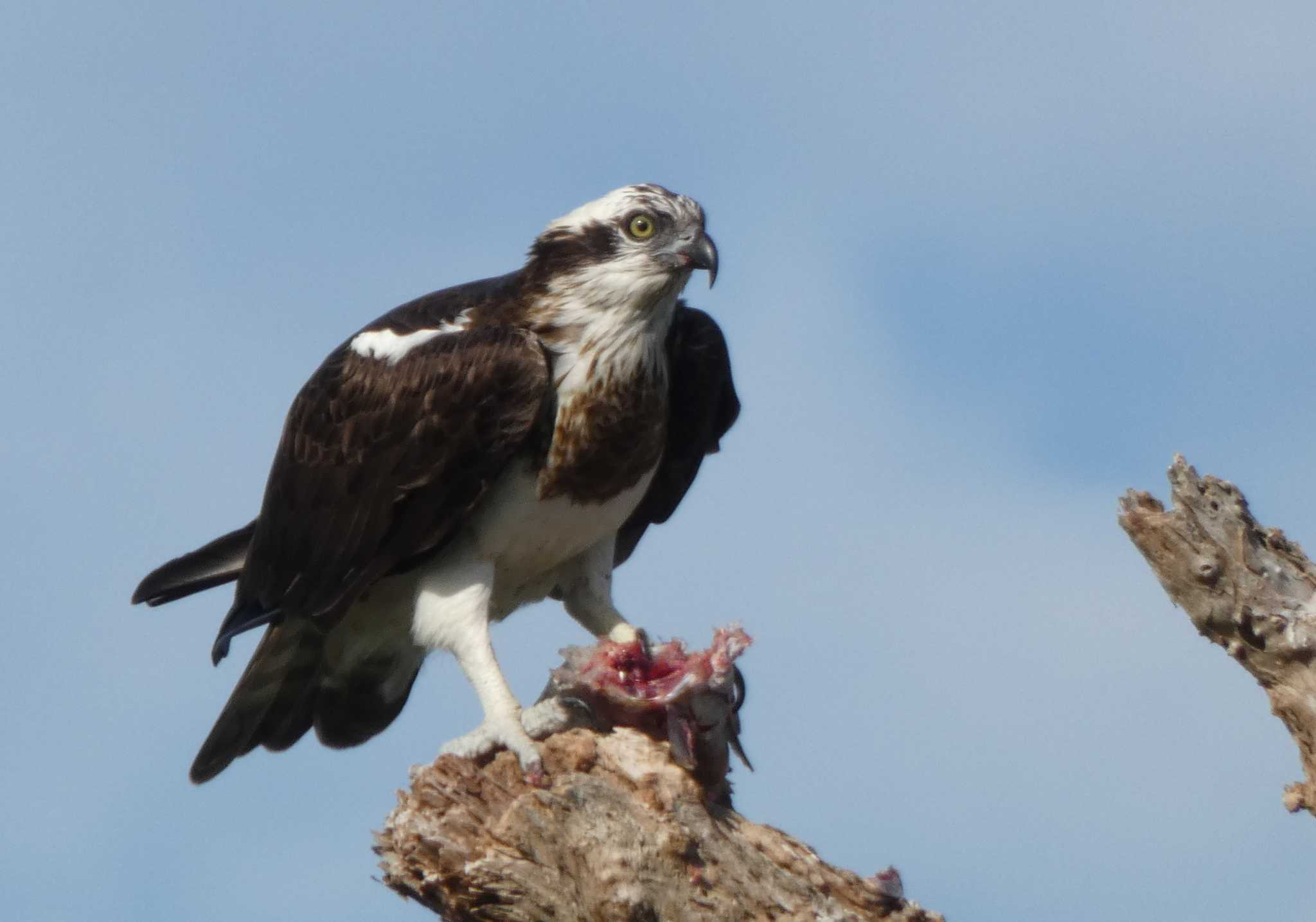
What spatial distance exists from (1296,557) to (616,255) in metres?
2.86

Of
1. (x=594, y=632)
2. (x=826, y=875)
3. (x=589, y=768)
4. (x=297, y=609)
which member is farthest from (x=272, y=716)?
(x=826, y=875)

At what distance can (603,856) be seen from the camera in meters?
5.21

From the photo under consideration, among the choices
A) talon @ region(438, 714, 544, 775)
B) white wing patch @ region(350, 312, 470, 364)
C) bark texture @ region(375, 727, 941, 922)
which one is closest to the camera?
bark texture @ region(375, 727, 941, 922)

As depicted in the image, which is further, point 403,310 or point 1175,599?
point 403,310

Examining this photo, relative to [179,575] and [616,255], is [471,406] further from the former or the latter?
[179,575]

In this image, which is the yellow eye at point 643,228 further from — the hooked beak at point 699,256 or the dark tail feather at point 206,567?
the dark tail feather at point 206,567

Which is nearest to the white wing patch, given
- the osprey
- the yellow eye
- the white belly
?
the osprey

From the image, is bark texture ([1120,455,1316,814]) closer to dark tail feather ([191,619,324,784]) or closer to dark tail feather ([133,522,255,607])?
dark tail feather ([191,619,324,784])

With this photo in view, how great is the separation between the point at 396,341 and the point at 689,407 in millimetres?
1255

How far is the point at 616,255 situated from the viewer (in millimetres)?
6891

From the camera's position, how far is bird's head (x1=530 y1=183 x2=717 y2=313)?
6.82 m

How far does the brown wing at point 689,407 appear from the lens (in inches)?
283

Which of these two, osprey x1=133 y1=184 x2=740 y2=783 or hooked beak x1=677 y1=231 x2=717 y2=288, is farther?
hooked beak x1=677 y1=231 x2=717 y2=288

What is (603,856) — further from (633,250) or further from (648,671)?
(633,250)
